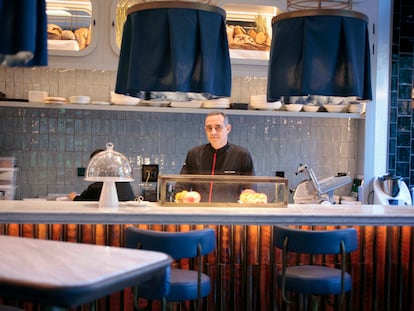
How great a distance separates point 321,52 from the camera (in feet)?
12.1

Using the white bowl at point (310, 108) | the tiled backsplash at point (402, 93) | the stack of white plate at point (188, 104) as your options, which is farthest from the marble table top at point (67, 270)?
the tiled backsplash at point (402, 93)

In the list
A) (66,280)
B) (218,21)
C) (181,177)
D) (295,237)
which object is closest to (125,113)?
(181,177)

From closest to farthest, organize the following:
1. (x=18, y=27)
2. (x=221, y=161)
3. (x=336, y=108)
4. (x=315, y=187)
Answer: (x=18, y=27)
(x=315, y=187)
(x=221, y=161)
(x=336, y=108)

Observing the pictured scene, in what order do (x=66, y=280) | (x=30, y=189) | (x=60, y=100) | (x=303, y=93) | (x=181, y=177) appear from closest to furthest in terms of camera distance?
(x=66, y=280)
(x=303, y=93)
(x=181, y=177)
(x=60, y=100)
(x=30, y=189)

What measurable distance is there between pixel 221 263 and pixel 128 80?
1.39 metres

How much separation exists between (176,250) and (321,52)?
1.50 metres

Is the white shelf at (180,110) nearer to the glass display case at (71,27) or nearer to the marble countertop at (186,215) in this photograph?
the glass display case at (71,27)

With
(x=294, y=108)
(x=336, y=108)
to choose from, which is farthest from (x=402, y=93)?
(x=294, y=108)

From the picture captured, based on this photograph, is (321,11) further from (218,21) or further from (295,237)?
(295,237)

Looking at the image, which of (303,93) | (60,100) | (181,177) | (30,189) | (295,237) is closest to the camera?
(295,237)

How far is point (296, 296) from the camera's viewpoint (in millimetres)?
4141

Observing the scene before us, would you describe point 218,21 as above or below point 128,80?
above

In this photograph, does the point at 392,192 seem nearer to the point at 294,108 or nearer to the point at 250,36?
the point at 294,108

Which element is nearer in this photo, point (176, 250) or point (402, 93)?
point (176, 250)
